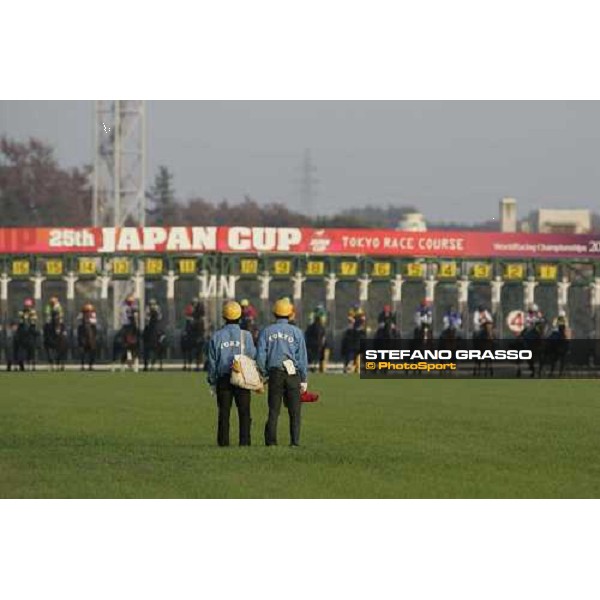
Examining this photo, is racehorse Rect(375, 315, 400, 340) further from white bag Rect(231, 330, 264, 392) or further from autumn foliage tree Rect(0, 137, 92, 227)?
autumn foliage tree Rect(0, 137, 92, 227)

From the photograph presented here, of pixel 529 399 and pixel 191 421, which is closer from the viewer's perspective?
pixel 191 421

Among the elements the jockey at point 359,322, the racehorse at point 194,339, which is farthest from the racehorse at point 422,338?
the racehorse at point 194,339

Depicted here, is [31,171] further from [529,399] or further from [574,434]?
[574,434]

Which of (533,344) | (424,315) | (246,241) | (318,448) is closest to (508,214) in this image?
(246,241)

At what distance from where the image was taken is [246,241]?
2474 inches

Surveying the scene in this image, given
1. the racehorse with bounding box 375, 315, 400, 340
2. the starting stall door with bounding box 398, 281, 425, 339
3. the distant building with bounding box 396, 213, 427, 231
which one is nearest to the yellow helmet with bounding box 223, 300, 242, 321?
the racehorse with bounding box 375, 315, 400, 340

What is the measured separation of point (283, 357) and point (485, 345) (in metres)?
30.6

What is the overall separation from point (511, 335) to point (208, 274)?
55.5 ft

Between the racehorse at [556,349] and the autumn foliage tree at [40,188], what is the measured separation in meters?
48.6

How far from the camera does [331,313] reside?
2366 inches

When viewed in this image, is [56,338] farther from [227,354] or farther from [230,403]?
[227,354]

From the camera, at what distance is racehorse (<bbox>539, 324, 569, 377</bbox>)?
156 feet

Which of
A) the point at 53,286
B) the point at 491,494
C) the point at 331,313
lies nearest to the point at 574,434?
the point at 491,494

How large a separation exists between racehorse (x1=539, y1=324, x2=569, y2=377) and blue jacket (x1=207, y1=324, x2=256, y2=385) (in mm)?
26540
